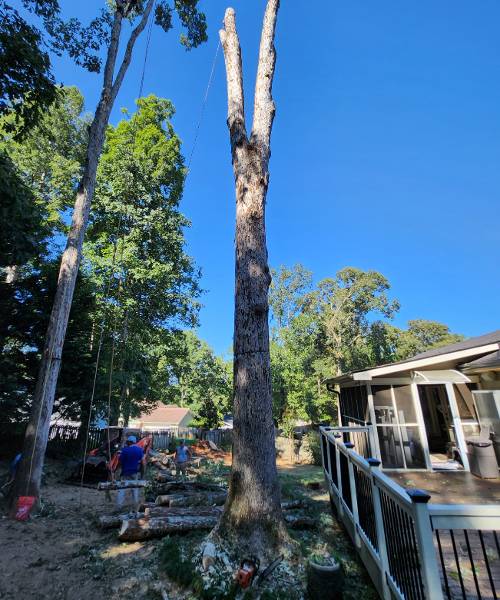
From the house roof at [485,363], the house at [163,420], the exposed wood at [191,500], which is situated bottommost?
the exposed wood at [191,500]

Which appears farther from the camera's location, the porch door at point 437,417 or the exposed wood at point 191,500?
the porch door at point 437,417

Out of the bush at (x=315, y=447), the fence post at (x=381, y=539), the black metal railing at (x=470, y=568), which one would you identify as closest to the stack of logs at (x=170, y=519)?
the black metal railing at (x=470, y=568)

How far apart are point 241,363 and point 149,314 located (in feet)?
38.5

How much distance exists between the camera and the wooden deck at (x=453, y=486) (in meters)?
5.68

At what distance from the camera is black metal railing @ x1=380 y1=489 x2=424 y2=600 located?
2291 millimetres

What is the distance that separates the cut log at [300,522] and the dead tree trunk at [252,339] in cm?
145

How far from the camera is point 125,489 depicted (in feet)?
20.8

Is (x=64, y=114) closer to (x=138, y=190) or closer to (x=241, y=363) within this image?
(x=138, y=190)

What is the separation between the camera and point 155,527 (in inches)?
184

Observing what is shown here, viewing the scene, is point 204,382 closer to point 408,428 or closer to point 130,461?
point 130,461

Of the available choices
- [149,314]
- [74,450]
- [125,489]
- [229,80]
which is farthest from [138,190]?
[125,489]

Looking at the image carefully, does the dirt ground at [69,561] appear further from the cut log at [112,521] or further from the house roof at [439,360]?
the house roof at [439,360]

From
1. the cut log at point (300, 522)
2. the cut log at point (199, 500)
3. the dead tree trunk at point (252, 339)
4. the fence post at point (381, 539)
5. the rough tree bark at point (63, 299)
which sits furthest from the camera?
the rough tree bark at point (63, 299)

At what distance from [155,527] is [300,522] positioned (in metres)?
2.25
